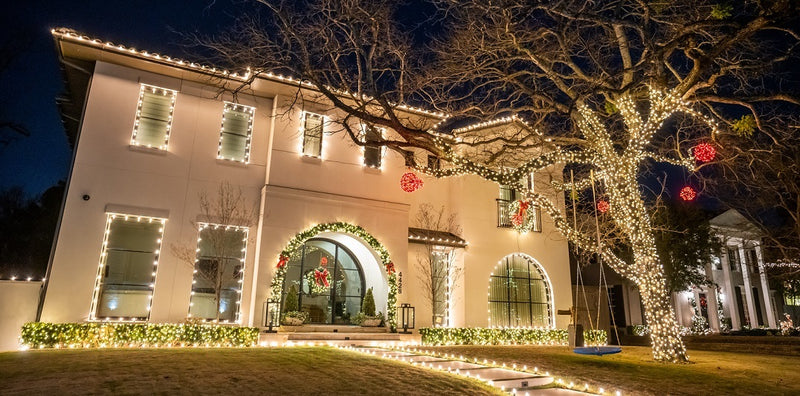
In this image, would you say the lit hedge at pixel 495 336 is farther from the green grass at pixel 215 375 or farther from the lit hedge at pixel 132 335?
the green grass at pixel 215 375

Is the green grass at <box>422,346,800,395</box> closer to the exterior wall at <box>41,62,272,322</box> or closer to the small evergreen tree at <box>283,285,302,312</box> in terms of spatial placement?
the small evergreen tree at <box>283,285,302,312</box>

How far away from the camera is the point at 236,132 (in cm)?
1315

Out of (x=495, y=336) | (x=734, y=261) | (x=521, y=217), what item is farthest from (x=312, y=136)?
(x=734, y=261)

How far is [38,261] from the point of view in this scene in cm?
2400

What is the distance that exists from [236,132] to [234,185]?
1617mm

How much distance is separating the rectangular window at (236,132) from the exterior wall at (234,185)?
20 centimetres

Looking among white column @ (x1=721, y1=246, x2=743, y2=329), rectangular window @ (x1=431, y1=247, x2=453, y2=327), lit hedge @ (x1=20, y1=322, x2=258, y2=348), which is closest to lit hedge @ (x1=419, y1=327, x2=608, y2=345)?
rectangular window @ (x1=431, y1=247, x2=453, y2=327)

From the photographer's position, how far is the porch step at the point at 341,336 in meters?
11.5

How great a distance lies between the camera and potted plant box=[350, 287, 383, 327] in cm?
1298

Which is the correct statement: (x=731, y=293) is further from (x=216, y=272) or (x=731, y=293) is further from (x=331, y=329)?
(x=216, y=272)

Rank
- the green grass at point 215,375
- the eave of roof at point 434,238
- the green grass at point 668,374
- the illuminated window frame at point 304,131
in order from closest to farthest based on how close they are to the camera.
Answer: the green grass at point 215,375, the green grass at point 668,374, the illuminated window frame at point 304,131, the eave of roof at point 434,238

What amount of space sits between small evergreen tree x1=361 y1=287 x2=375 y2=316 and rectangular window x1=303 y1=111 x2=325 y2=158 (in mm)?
4342

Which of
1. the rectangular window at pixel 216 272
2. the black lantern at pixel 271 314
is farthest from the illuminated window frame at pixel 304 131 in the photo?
the black lantern at pixel 271 314

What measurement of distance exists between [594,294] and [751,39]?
10993 mm
